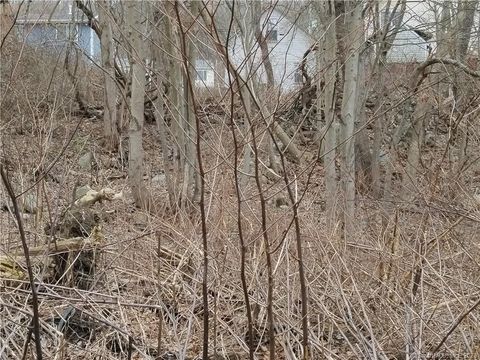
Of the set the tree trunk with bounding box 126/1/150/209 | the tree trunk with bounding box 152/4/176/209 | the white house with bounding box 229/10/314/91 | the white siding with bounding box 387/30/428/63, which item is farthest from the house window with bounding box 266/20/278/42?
the white siding with bounding box 387/30/428/63

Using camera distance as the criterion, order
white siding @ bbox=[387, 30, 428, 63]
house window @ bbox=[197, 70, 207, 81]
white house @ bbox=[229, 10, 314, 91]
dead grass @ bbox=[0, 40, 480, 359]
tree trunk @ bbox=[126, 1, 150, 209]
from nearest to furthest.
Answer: white house @ bbox=[229, 10, 314, 91] → house window @ bbox=[197, 70, 207, 81] → dead grass @ bbox=[0, 40, 480, 359] → tree trunk @ bbox=[126, 1, 150, 209] → white siding @ bbox=[387, 30, 428, 63]

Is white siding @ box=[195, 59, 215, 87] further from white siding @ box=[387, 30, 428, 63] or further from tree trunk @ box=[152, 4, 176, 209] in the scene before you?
white siding @ box=[387, 30, 428, 63]

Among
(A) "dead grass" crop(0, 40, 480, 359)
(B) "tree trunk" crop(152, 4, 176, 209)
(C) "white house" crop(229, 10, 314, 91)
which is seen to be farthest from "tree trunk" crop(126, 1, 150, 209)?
(A) "dead grass" crop(0, 40, 480, 359)

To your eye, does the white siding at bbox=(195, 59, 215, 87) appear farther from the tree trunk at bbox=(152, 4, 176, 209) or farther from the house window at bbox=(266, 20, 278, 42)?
the tree trunk at bbox=(152, 4, 176, 209)

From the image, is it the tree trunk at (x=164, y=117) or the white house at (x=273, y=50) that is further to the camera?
the tree trunk at (x=164, y=117)

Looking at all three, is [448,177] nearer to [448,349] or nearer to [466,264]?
[466,264]

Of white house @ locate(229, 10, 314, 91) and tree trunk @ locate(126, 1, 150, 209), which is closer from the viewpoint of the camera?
white house @ locate(229, 10, 314, 91)

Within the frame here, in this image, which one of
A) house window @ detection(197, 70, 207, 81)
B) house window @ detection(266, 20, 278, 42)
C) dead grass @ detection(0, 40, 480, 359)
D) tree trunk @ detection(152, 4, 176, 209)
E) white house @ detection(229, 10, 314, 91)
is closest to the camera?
white house @ detection(229, 10, 314, 91)

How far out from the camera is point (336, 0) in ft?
27.1

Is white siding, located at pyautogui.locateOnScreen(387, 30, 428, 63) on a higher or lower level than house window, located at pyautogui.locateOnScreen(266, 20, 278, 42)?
higher

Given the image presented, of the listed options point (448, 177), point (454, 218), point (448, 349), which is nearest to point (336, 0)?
point (448, 177)

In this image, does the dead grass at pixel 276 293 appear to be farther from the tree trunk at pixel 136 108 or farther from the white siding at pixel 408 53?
the white siding at pixel 408 53

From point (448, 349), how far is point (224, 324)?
1.42 m

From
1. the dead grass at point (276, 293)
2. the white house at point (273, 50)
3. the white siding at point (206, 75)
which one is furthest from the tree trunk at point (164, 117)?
the white siding at point (206, 75)
